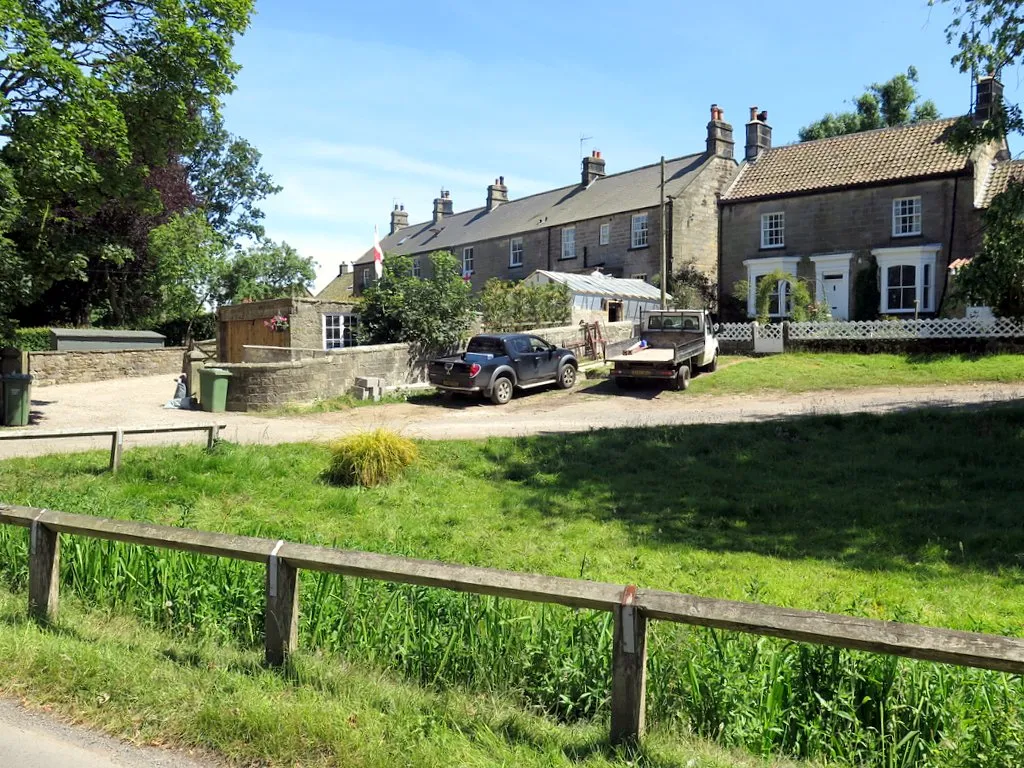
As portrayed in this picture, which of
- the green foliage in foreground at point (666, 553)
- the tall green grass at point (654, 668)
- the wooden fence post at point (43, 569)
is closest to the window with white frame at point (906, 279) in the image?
the green foliage in foreground at point (666, 553)

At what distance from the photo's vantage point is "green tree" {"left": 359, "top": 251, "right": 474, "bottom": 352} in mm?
23547

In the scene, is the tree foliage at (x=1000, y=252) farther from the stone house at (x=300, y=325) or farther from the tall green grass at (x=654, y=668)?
the stone house at (x=300, y=325)

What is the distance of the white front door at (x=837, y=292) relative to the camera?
32.2 m

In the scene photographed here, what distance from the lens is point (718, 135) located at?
39562 millimetres

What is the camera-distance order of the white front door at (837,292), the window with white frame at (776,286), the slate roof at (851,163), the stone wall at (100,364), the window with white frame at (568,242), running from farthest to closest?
1. the window with white frame at (568,242)
2. the window with white frame at (776,286)
3. the white front door at (837,292)
4. the slate roof at (851,163)
5. the stone wall at (100,364)

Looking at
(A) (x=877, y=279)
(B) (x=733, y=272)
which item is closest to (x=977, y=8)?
(A) (x=877, y=279)

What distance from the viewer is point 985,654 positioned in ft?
10.3

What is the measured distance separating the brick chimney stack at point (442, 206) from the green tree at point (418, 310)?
3776 centimetres

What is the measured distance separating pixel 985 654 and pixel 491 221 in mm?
49590

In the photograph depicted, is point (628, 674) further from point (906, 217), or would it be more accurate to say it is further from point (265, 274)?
point (265, 274)

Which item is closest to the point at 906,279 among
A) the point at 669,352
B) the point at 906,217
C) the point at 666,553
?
the point at 906,217

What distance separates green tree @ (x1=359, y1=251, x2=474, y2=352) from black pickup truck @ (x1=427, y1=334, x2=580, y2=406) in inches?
102

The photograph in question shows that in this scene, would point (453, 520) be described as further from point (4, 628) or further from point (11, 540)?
point (4, 628)

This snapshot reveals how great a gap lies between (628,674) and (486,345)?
1746 cm
